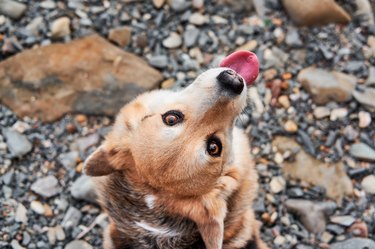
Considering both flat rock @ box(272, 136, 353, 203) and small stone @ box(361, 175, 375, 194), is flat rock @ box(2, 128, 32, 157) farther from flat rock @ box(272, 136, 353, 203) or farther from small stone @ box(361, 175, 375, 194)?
small stone @ box(361, 175, 375, 194)

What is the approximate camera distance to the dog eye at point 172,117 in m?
4.62

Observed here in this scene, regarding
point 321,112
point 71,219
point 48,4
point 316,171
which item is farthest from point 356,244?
point 48,4

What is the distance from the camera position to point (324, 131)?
255 inches

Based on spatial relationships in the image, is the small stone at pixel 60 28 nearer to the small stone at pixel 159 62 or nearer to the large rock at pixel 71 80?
the large rock at pixel 71 80

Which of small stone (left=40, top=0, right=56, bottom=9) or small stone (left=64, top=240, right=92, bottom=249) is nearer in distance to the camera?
small stone (left=64, top=240, right=92, bottom=249)

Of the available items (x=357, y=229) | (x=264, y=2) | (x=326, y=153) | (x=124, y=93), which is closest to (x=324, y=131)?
(x=326, y=153)

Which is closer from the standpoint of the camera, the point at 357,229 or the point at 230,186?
the point at 230,186

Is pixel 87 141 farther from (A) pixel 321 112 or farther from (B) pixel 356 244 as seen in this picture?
(B) pixel 356 244

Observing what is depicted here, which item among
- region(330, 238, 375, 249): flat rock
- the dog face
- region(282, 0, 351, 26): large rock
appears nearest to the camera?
the dog face

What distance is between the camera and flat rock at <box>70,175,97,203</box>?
6195 millimetres

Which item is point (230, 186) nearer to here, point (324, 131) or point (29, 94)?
point (324, 131)

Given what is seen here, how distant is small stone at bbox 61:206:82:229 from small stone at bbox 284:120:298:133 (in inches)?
97.4

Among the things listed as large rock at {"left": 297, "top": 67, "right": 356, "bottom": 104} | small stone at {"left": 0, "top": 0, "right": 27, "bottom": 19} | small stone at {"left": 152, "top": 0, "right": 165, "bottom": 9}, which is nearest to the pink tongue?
large rock at {"left": 297, "top": 67, "right": 356, "bottom": 104}

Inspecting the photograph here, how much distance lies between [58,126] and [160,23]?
68.6 inches
